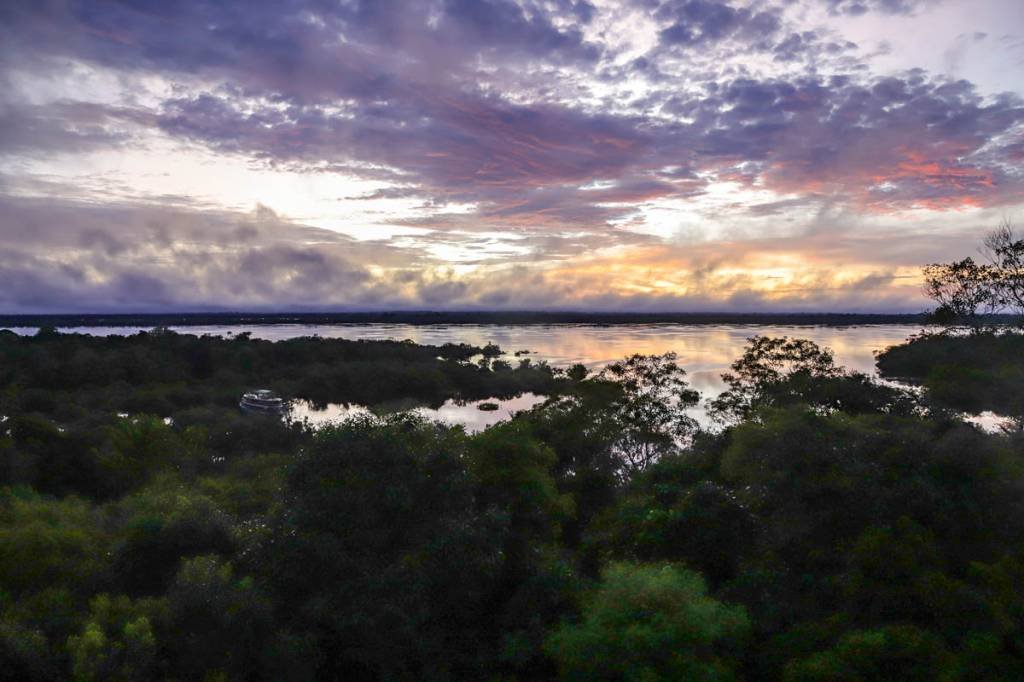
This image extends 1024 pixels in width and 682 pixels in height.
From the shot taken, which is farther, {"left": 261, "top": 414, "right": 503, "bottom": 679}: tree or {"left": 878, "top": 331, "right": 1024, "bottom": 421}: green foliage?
{"left": 878, "top": 331, "right": 1024, "bottom": 421}: green foliage

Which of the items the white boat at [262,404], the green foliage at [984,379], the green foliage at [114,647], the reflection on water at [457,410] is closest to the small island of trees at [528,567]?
the green foliage at [114,647]

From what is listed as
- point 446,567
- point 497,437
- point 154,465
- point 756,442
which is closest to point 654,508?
point 756,442

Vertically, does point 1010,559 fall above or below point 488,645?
above

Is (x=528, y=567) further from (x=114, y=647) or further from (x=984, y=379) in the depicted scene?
(x=984, y=379)

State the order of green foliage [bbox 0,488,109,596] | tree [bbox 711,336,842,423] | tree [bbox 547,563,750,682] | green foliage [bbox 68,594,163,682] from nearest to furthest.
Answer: green foliage [bbox 68,594,163,682]
tree [bbox 547,563,750,682]
green foliage [bbox 0,488,109,596]
tree [bbox 711,336,842,423]

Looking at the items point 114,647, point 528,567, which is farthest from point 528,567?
point 114,647

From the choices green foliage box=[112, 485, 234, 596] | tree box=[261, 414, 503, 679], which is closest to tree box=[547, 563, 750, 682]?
tree box=[261, 414, 503, 679]

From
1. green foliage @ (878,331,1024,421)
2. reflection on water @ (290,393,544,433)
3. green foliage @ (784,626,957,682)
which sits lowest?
reflection on water @ (290,393,544,433)

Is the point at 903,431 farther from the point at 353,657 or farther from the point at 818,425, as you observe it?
the point at 353,657

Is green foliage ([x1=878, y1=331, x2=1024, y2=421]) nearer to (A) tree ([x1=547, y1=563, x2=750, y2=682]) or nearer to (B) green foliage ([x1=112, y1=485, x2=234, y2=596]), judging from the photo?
(A) tree ([x1=547, y1=563, x2=750, y2=682])
